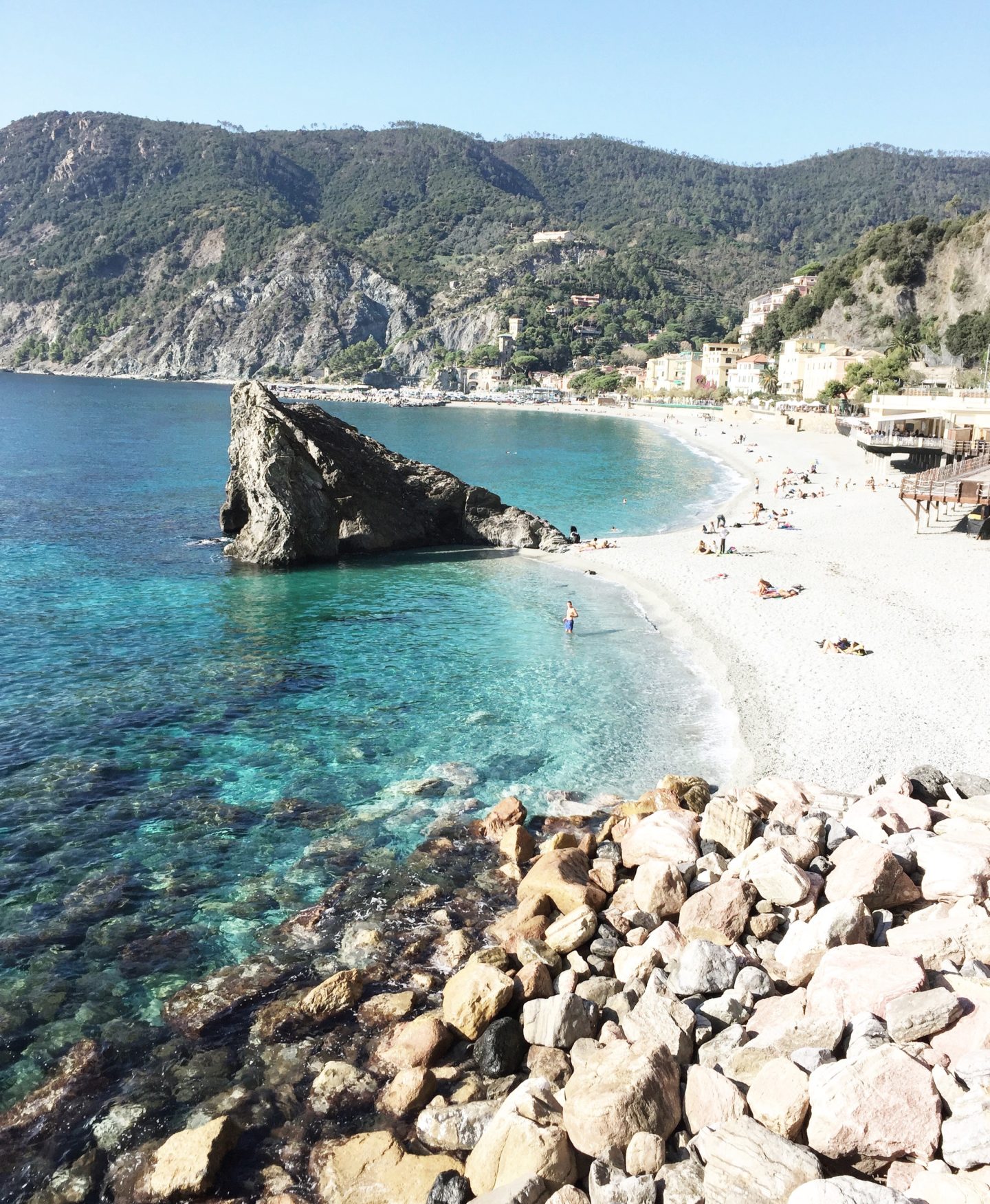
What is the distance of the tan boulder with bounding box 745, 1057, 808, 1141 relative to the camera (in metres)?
7.20

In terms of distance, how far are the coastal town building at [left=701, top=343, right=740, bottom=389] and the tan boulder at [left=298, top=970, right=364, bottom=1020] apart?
157562 millimetres

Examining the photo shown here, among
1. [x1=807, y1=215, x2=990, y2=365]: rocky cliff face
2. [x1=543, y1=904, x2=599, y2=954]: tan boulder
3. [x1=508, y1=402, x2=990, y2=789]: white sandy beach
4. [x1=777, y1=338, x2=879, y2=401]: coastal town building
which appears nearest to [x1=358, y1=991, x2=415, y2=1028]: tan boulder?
[x1=543, y1=904, x2=599, y2=954]: tan boulder

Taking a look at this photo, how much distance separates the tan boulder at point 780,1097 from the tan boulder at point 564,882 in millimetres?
4094

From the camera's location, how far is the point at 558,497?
5600 centimetres

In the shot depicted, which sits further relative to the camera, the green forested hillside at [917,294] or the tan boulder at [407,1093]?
the green forested hillside at [917,294]

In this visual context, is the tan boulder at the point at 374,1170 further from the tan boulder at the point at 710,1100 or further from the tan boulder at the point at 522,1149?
the tan boulder at the point at 710,1100

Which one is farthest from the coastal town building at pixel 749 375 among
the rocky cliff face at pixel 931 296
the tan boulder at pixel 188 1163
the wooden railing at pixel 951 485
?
the tan boulder at pixel 188 1163

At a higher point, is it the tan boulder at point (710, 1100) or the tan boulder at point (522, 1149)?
the tan boulder at point (710, 1100)

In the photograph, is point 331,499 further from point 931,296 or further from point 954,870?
point 931,296

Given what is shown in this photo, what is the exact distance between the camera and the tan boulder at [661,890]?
11.5 metres

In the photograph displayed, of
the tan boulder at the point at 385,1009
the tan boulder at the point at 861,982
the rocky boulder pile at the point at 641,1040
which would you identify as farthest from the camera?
the tan boulder at the point at 385,1009

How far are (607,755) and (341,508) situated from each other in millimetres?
22137

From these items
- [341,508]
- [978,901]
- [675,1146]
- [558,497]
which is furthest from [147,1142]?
[558,497]

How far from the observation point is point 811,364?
111312 millimetres
